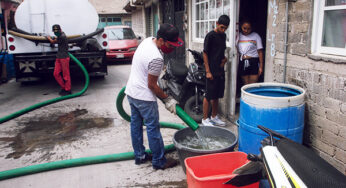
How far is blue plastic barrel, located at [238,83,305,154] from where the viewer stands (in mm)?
2812

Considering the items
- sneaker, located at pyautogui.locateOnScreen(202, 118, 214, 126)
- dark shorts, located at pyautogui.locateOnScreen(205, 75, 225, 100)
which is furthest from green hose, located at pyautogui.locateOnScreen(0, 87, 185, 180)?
dark shorts, located at pyautogui.locateOnScreen(205, 75, 225, 100)

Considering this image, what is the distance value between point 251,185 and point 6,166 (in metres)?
3.17

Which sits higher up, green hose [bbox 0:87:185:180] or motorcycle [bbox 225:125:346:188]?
motorcycle [bbox 225:125:346:188]

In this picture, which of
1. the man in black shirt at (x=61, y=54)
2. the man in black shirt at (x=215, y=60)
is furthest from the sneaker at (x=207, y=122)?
the man in black shirt at (x=61, y=54)

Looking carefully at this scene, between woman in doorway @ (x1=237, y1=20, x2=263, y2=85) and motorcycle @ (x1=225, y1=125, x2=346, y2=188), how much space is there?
2.83m

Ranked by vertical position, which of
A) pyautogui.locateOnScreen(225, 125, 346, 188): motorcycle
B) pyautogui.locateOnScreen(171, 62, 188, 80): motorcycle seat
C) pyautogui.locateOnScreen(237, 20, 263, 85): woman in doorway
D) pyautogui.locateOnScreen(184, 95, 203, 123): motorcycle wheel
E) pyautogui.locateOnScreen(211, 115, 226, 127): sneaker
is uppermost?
pyautogui.locateOnScreen(237, 20, 263, 85): woman in doorway

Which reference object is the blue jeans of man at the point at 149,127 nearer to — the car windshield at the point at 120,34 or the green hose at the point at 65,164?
the green hose at the point at 65,164

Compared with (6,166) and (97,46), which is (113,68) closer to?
(97,46)

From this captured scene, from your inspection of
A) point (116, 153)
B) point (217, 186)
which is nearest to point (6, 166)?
point (116, 153)

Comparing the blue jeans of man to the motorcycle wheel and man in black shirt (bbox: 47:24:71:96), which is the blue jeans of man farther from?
man in black shirt (bbox: 47:24:71:96)

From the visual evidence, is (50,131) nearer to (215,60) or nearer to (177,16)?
(215,60)

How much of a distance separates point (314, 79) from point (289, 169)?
1936 mm

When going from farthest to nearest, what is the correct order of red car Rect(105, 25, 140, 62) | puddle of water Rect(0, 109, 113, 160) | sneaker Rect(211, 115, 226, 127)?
red car Rect(105, 25, 140, 62) < sneaker Rect(211, 115, 226, 127) < puddle of water Rect(0, 109, 113, 160)

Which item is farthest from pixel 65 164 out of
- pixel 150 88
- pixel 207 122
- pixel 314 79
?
pixel 314 79
